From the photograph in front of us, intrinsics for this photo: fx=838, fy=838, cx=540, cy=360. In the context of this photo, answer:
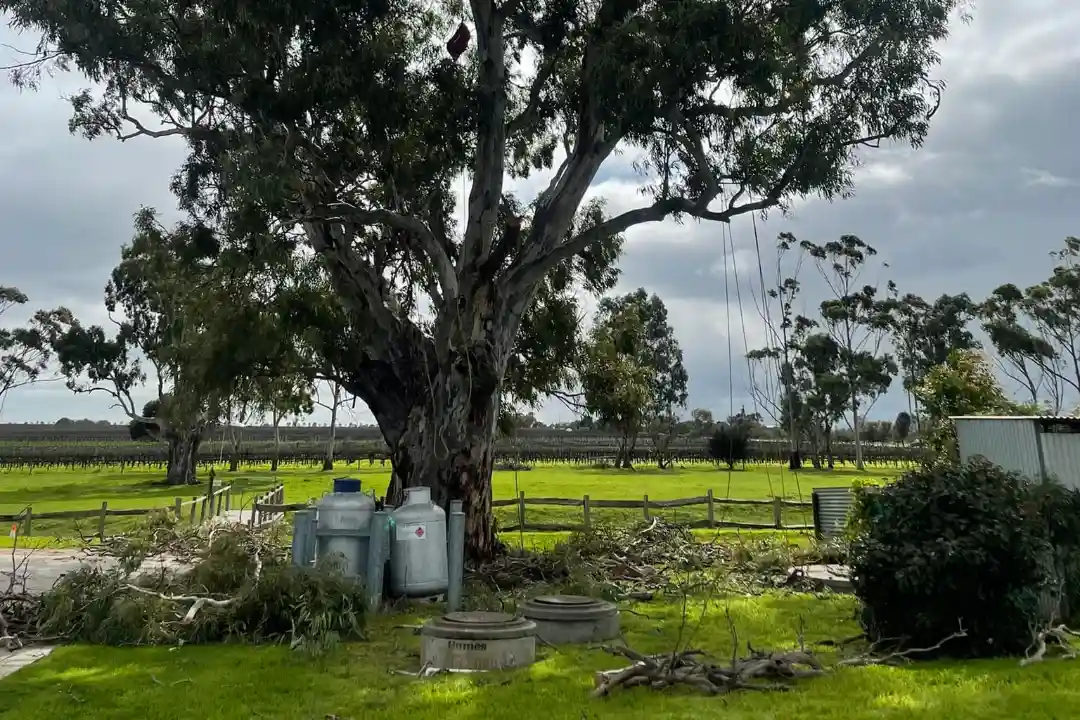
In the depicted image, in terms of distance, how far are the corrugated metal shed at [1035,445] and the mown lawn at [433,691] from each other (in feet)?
8.49

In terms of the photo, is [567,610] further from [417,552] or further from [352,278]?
[352,278]

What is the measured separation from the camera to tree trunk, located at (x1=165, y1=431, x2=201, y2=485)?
4278 cm

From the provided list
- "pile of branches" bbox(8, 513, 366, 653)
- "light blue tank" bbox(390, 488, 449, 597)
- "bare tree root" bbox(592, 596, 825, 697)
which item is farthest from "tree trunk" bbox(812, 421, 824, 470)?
"bare tree root" bbox(592, 596, 825, 697)

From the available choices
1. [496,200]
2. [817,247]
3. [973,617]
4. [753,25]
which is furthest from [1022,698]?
[817,247]

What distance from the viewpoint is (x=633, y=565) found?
12.4 metres

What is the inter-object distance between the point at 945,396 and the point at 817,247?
35225 mm

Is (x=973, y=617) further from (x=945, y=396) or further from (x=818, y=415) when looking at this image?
(x=818, y=415)

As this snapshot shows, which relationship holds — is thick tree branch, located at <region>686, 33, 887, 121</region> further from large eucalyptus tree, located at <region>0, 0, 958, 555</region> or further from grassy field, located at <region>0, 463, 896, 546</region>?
grassy field, located at <region>0, 463, 896, 546</region>

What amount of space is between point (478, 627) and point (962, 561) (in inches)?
153

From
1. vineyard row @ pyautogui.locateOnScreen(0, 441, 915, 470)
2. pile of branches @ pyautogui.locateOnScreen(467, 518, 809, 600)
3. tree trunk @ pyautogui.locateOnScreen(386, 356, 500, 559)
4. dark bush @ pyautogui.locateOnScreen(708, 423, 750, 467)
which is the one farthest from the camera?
vineyard row @ pyautogui.locateOnScreen(0, 441, 915, 470)

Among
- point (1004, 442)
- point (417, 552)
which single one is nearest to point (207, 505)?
point (417, 552)

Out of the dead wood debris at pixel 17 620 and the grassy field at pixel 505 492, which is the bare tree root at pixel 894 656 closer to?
the dead wood debris at pixel 17 620

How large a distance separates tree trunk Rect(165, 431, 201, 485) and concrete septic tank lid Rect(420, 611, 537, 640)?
129ft

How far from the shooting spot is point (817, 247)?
51.4m
